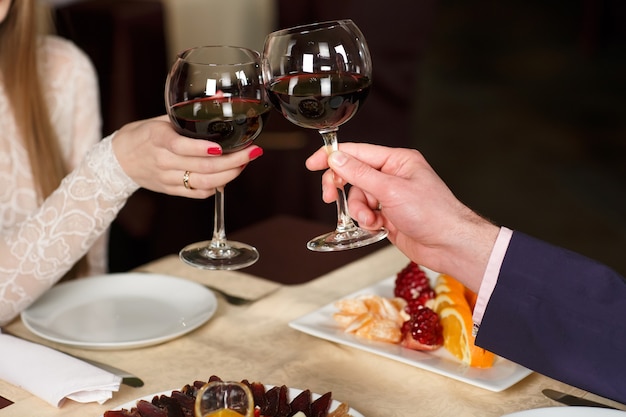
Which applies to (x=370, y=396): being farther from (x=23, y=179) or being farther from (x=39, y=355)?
(x=23, y=179)

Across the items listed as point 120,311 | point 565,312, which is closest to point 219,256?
point 120,311

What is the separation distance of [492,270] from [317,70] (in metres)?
0.38

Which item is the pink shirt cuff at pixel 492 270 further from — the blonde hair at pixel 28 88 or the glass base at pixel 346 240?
the blonde hair at pixel 28 88

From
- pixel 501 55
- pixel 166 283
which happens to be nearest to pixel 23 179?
pixel 166 283

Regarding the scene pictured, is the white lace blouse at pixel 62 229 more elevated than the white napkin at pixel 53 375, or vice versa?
the white lace blouse at pixel 62 229

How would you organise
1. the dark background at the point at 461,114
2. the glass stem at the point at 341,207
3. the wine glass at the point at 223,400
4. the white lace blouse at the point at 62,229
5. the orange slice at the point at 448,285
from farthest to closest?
the dark background at the point at 461,114
the white lace blouse at the point at 62,229
the orange slice at the point at 448,285
the glass stem at the point at 341,207
the wine glass at the point at 223,400

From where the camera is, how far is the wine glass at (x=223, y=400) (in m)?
1.02

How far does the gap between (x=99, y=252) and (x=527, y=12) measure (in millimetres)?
8695

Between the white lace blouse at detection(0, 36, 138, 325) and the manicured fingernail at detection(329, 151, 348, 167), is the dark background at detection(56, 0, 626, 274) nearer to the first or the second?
the white lace blouse at detection(0, 36, 138, 325)

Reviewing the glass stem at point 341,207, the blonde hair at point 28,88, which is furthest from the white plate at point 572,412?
the blonde hair at point 28,88

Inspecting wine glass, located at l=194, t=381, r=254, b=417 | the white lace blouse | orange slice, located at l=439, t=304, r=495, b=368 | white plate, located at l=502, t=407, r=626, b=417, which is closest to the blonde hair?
the white lace blouse

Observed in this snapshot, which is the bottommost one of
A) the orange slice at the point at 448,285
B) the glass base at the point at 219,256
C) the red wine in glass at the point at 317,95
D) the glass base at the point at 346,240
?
the orange slice at the point at 448,285

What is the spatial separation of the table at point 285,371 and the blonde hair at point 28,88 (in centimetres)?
51

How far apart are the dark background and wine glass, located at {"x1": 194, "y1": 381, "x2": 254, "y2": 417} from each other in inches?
95.8
